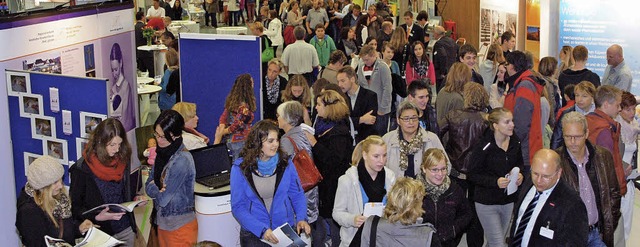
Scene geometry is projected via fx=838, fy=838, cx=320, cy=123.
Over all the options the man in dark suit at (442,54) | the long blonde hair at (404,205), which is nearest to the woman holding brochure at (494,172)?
the long blonde hair at (404,205)

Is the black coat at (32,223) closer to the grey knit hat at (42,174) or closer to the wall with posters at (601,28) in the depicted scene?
the grey knit hat at (42,174)

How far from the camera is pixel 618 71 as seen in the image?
30.0ft

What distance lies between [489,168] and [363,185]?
3.52 ft

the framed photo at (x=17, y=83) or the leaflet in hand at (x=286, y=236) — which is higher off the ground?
the framed photo at (x=17, y=83)

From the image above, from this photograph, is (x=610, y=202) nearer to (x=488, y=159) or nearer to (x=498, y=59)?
(x=488, y=159)

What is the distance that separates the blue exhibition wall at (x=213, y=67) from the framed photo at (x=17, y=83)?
113 inches

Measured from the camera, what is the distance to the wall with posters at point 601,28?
35.2ft

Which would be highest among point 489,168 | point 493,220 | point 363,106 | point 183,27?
point 183,27

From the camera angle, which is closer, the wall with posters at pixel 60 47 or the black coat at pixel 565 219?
the black coat at pixel 565 219

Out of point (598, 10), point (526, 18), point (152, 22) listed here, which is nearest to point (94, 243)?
point (598, 10)

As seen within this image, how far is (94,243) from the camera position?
4.77m

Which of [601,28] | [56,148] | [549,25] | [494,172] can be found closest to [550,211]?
[494,172]

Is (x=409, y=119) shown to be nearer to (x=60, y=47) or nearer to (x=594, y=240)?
(x=594, y=240)

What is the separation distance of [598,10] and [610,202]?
6.51 m
